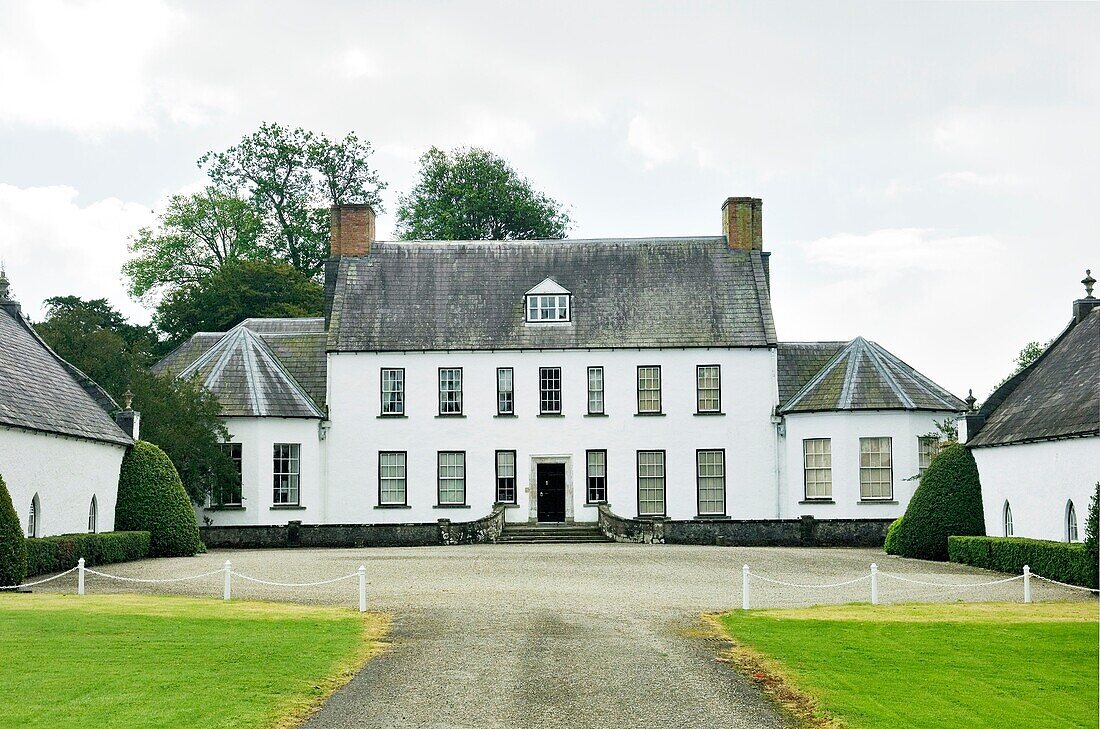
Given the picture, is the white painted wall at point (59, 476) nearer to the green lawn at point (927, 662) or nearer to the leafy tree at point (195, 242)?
the green lawn at point (927, 662)

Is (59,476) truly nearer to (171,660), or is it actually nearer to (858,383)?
(171,660)

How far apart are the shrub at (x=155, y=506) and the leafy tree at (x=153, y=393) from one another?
3232mm

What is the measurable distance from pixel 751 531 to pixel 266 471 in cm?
1744

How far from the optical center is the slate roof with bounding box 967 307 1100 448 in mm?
30047

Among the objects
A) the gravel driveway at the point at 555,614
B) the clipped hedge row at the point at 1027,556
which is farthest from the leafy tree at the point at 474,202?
the clipped hedge row at the point at 1027,556

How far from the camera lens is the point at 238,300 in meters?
62.3

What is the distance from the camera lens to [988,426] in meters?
35.5

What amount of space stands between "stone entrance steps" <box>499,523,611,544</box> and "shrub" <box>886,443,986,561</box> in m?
11.5

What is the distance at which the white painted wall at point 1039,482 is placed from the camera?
95.8 feet

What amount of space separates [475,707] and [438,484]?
34.1 m

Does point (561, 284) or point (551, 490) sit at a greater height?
point (561, 284)

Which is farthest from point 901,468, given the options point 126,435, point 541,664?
point 541,664

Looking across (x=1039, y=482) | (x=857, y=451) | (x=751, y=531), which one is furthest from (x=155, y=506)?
(x=857, y=451)

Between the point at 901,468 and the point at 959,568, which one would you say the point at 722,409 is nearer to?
the point at 901,468
